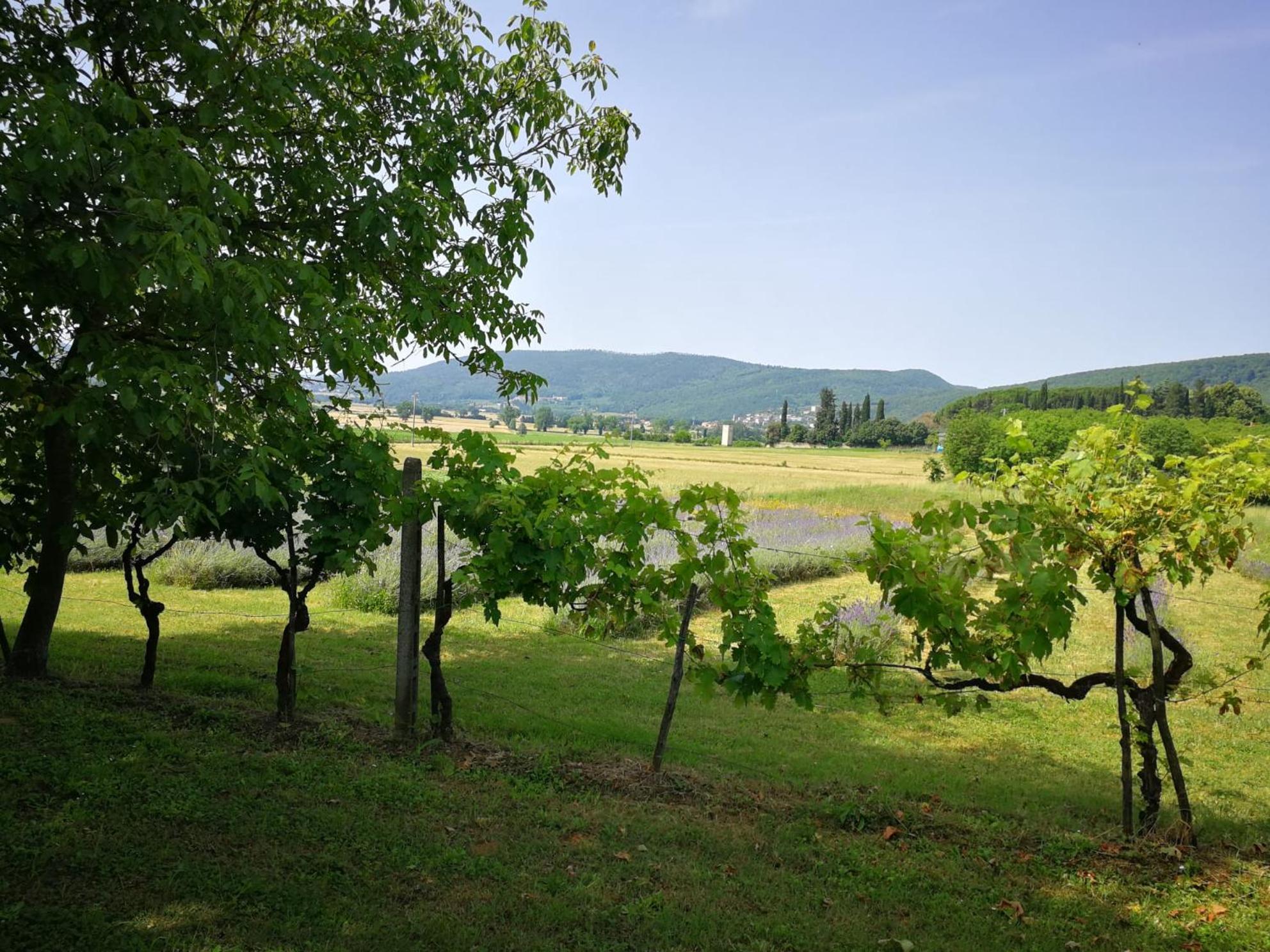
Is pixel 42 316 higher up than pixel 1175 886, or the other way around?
pixel 42 316

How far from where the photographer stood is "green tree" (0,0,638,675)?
3.86 m

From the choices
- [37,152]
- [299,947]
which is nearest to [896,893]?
[299,947]

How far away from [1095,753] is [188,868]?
22.8ft

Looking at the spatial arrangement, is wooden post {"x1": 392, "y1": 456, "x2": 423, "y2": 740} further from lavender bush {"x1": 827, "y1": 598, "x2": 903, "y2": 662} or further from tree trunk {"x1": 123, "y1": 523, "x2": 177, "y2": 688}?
lavender bush {"x1": 827, "y1": 598, "x2": 903, "y2": 662}

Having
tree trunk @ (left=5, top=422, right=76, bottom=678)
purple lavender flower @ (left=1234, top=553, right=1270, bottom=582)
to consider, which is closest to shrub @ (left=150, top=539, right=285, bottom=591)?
tree trunk @ (left=5, top=422, right=76, bottom=678)

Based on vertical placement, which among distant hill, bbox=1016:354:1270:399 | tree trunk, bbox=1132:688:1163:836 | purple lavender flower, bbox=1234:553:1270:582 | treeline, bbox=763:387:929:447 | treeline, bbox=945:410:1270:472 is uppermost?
distant hill, bbox=1016:354:1270:399

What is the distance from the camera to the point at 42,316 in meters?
5.89

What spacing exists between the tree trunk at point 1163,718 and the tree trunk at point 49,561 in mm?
6907

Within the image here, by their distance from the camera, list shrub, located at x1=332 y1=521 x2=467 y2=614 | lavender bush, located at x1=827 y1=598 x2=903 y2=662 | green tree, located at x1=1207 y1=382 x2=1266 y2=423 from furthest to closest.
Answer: green tree, located at x1=1207 y1=382 x2=1266 y2=423, shrub, located at x1=332 y1=521 x2=467 y2=614, lavender bush, located at x1=827 y1=598 x2=903 y2=662

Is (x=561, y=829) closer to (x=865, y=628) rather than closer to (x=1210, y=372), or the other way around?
(x=865, y=628)

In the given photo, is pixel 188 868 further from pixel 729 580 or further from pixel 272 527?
pixel 729 580

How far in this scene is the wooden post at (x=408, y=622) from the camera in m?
5.66

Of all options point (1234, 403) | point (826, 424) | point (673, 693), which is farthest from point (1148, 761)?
point (826, 424)

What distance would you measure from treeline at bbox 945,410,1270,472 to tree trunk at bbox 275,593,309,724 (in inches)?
177
